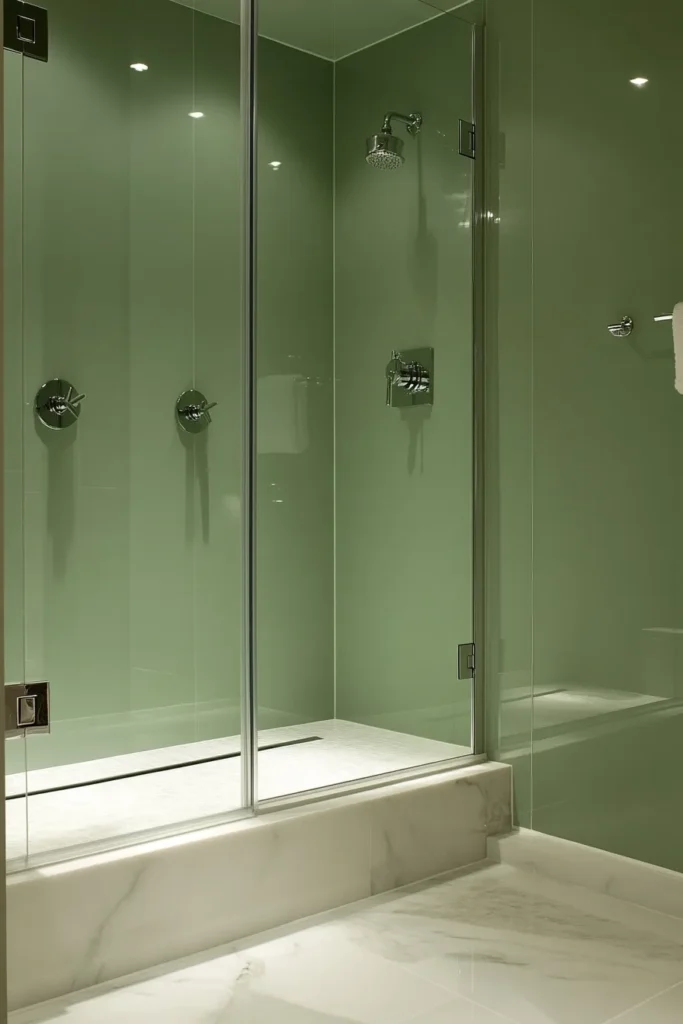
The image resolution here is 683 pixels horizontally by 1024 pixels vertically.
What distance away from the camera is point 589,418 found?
2.23 meters

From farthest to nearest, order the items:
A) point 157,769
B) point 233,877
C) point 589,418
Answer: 1. point 589,418
2. point 157,769
3. point 233,877

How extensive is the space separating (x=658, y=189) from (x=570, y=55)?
0.45 meters

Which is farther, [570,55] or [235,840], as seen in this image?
[570,55]

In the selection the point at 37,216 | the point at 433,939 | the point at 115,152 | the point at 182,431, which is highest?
the point at 115,152

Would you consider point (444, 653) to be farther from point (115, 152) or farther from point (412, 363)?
point (115, 152)

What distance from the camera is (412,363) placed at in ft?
8.11

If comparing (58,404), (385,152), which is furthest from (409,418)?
(58,404)

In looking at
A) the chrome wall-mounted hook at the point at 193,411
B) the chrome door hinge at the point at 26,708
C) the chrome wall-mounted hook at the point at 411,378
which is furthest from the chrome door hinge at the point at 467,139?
the chrome door hinge at the point at 26,708

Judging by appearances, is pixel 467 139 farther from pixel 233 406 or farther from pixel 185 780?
pixel 185 780

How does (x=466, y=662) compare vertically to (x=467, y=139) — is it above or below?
below

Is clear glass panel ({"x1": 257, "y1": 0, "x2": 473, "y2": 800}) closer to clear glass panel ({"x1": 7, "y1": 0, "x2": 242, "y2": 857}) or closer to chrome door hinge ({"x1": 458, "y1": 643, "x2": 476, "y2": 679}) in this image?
chrome door hinge ({"x1": 458, "y1": 643, "x2": 476, "y2": 679})

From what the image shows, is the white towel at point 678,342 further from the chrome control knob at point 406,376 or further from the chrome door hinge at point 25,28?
the chrome door hinge at point 25,28

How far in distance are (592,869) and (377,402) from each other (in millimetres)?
1236

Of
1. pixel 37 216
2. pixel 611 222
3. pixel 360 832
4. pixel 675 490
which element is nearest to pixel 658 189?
pixel 611 222
